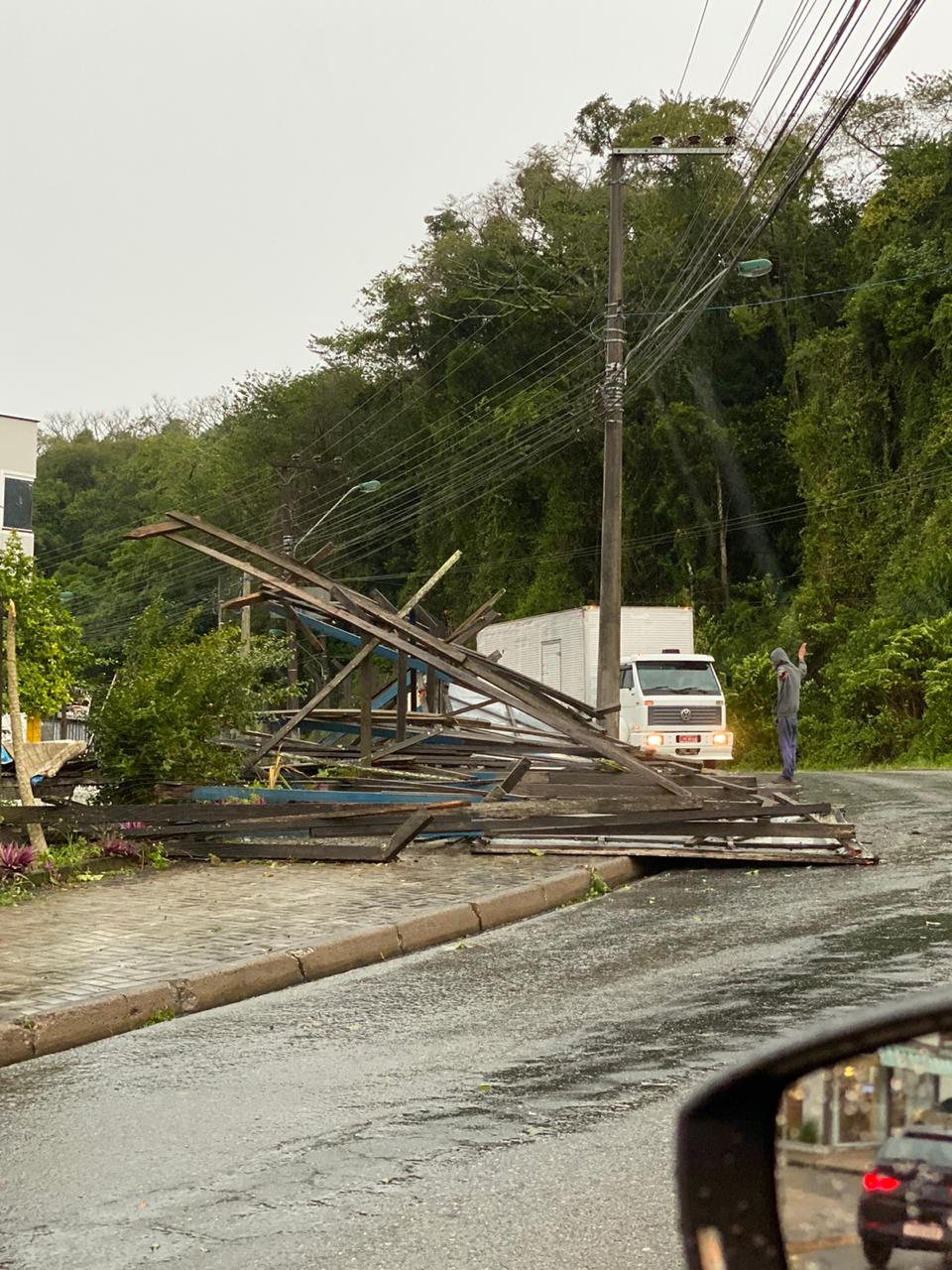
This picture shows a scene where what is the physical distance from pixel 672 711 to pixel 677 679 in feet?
2.87

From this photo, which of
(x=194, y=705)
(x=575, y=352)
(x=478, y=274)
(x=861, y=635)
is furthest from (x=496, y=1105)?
(x=478, y=274)

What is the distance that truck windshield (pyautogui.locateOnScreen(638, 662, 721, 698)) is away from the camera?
97.1ft

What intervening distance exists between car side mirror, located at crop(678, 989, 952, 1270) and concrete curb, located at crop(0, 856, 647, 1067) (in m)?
5.63

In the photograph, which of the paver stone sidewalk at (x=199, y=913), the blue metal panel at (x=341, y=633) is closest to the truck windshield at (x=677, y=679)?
the blue metal panel at (x=341, y=633)

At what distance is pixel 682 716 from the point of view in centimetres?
2927

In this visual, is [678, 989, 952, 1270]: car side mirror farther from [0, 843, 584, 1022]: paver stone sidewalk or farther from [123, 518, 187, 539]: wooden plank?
[123, 518, 187, 539]: wooden plank

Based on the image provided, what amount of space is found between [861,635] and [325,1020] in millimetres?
32701

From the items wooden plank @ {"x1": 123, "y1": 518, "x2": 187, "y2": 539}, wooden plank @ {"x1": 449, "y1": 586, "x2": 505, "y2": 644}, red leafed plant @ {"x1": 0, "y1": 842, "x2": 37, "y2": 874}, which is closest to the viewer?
red leafed plant @ {"x1": 0, "y1": 842, "x2": 37, "y2": 874}

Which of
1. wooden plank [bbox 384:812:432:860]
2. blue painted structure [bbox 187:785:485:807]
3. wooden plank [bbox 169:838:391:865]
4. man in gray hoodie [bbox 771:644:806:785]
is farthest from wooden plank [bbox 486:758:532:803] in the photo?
man in gray hoodie [bbox 771:644:806:785]

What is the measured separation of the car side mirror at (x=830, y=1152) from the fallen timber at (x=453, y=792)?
36.5ft

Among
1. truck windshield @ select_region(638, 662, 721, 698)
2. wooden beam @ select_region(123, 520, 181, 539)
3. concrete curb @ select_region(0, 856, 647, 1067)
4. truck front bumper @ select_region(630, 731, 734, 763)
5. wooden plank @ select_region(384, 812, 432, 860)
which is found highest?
wooden beam @ select_region(123, 520, 181, 539)

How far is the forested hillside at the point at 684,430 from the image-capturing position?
131ft

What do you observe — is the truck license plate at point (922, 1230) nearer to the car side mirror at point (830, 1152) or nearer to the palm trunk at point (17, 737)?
the car side mirror at point (830, 1152)

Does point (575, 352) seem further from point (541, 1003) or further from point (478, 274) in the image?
point (541, 1003)
